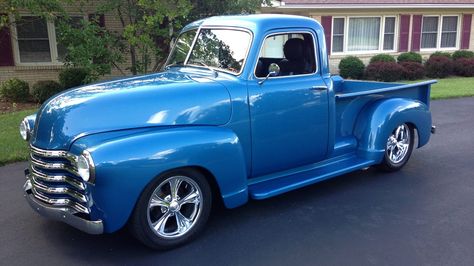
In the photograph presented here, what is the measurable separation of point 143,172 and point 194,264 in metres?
0.85

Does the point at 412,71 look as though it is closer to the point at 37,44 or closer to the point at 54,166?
the point at 37,44

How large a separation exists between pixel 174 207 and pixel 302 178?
1.57 meters

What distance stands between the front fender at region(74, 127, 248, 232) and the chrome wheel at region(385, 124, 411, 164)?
8.84 ft

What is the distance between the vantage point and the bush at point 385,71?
16.5 meters

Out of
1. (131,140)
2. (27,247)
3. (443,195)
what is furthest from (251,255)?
(443,195)

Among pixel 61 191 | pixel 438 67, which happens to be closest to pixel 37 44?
pixel 61 191

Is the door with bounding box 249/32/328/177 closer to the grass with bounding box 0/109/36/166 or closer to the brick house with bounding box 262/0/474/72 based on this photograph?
the grass with bounding box 0/109/36/166

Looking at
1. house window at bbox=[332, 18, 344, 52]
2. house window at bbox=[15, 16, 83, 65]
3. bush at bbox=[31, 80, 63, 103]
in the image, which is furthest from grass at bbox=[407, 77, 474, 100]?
house window at bbox=[15, 16, 83, 65]

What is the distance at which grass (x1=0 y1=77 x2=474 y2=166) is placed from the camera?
6.71 meters

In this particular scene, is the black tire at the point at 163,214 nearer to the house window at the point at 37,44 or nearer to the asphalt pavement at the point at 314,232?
the asphalt pavement at the point at 314,232

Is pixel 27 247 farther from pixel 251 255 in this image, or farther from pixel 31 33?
pixel 31 33

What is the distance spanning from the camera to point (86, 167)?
3.35m

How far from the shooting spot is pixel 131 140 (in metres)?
3.58

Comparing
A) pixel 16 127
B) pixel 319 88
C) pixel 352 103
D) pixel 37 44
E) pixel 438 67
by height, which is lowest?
pixel 16 127
